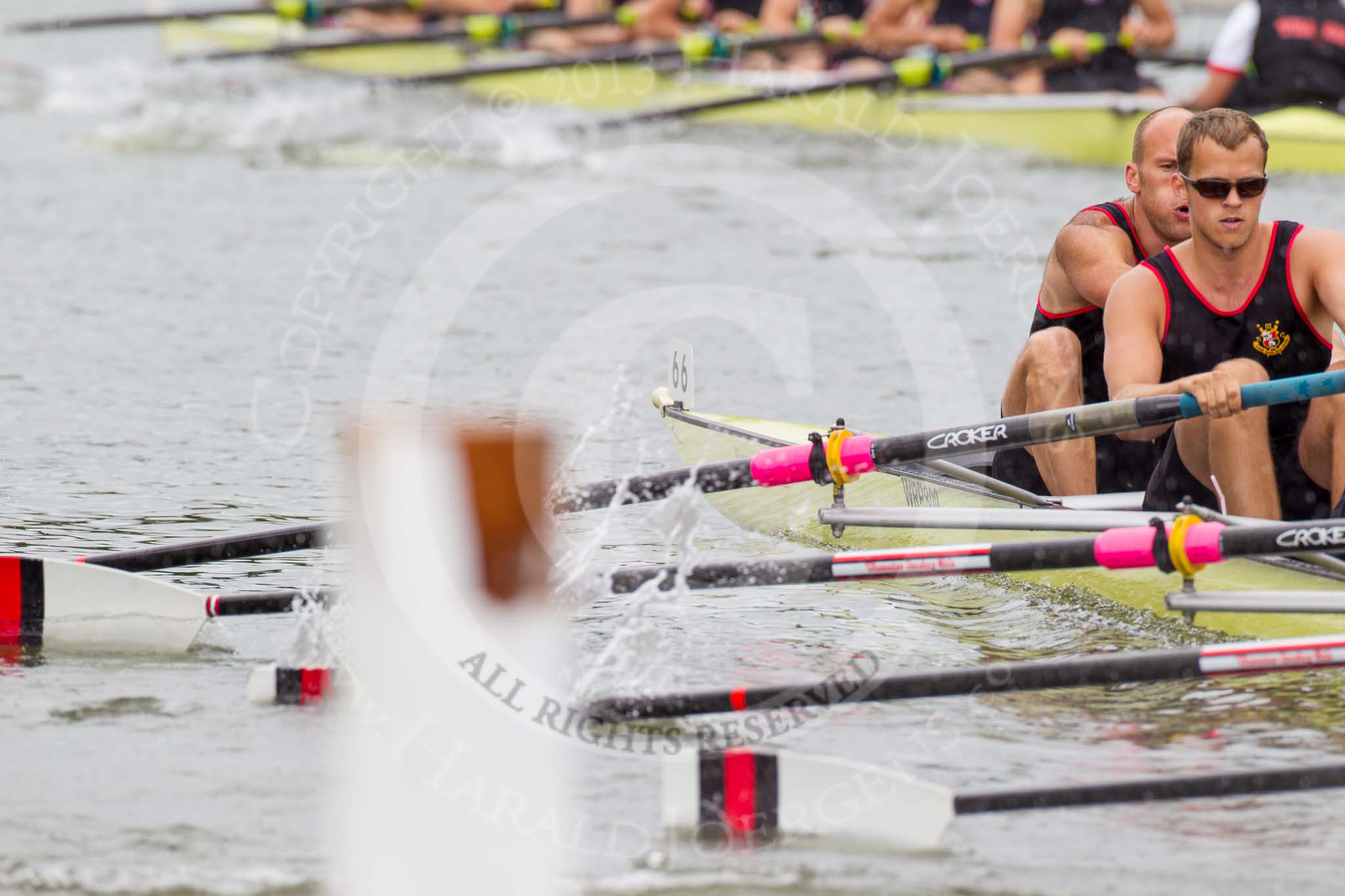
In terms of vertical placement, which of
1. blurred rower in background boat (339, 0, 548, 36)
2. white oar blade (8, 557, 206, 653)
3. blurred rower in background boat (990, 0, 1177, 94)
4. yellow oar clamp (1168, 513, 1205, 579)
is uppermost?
blurred rower in background boat (339, 0, 548, 36)

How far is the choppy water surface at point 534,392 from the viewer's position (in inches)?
138

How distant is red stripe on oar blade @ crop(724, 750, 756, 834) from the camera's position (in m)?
3.45

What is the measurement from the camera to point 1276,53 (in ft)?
35.1

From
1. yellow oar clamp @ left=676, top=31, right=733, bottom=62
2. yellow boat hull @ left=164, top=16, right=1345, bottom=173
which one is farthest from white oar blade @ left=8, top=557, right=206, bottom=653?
yellow oar clamp @ left=676, top=31, right=733, bottom=62

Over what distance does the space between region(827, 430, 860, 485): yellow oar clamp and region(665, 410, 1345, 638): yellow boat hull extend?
0.52m

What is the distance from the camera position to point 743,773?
136 inches

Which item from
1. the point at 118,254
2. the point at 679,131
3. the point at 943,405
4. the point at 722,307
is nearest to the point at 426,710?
the point at 943,405

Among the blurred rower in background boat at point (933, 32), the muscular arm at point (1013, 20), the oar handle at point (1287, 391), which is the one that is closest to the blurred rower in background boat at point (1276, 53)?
the muscular arm at point (1013, 20)

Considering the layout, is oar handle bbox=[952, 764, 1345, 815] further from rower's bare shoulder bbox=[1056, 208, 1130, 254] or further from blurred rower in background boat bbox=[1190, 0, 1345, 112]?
blurred rower in background boat bbox=[1190, 0, 1345, 112]

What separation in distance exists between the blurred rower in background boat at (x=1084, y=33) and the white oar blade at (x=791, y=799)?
9.79m

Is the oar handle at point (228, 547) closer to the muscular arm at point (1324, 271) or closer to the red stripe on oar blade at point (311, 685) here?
the red stripe on oar blade at point (311, 685)

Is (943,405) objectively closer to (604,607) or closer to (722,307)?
(722,307)

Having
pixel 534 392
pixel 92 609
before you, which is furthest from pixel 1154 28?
pixel 92 609

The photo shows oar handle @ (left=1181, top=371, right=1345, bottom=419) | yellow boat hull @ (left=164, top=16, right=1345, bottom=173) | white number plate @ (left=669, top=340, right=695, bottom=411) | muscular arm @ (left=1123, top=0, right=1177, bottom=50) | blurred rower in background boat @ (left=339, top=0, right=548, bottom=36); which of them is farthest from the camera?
blurred rower in background boat @ (left=339, top=0, right=548, bottom=36)
